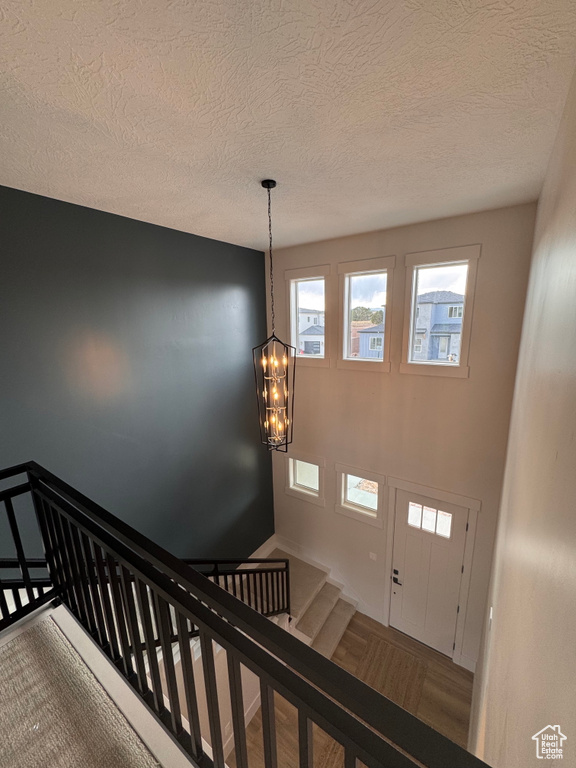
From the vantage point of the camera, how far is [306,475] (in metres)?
5.17

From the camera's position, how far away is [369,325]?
13.3ft

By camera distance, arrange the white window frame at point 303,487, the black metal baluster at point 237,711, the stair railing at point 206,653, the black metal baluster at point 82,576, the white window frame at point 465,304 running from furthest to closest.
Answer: the white window frame at point 303,487 → the white window frame at point 465,304 → the black metal baluster at point 82,576 → the black metal baluster at point 237,711 → the stair railing at point 206,653

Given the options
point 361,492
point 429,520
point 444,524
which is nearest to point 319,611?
point 361,492

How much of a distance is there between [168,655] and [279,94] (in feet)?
7.64

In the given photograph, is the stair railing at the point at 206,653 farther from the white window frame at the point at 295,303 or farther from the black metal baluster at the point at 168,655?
the white window frame at the point at 295,303

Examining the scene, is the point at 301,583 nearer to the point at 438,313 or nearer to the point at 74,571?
the point at 74,571

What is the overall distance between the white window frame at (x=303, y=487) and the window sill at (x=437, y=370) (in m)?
1.91

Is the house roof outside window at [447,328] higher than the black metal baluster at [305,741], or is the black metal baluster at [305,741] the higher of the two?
the house roof outside window at [447,328]

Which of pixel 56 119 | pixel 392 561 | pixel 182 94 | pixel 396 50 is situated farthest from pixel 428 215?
pixel 392 561

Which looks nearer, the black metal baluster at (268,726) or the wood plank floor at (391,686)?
the black metal baluster at (268,726)

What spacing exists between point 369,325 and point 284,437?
212cm

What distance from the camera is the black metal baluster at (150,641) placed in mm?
1109

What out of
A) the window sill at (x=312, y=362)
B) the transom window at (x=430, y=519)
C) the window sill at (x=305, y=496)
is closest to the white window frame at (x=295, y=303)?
the window sill at (x=312, y=362)

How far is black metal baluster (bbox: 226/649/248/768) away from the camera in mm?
855
